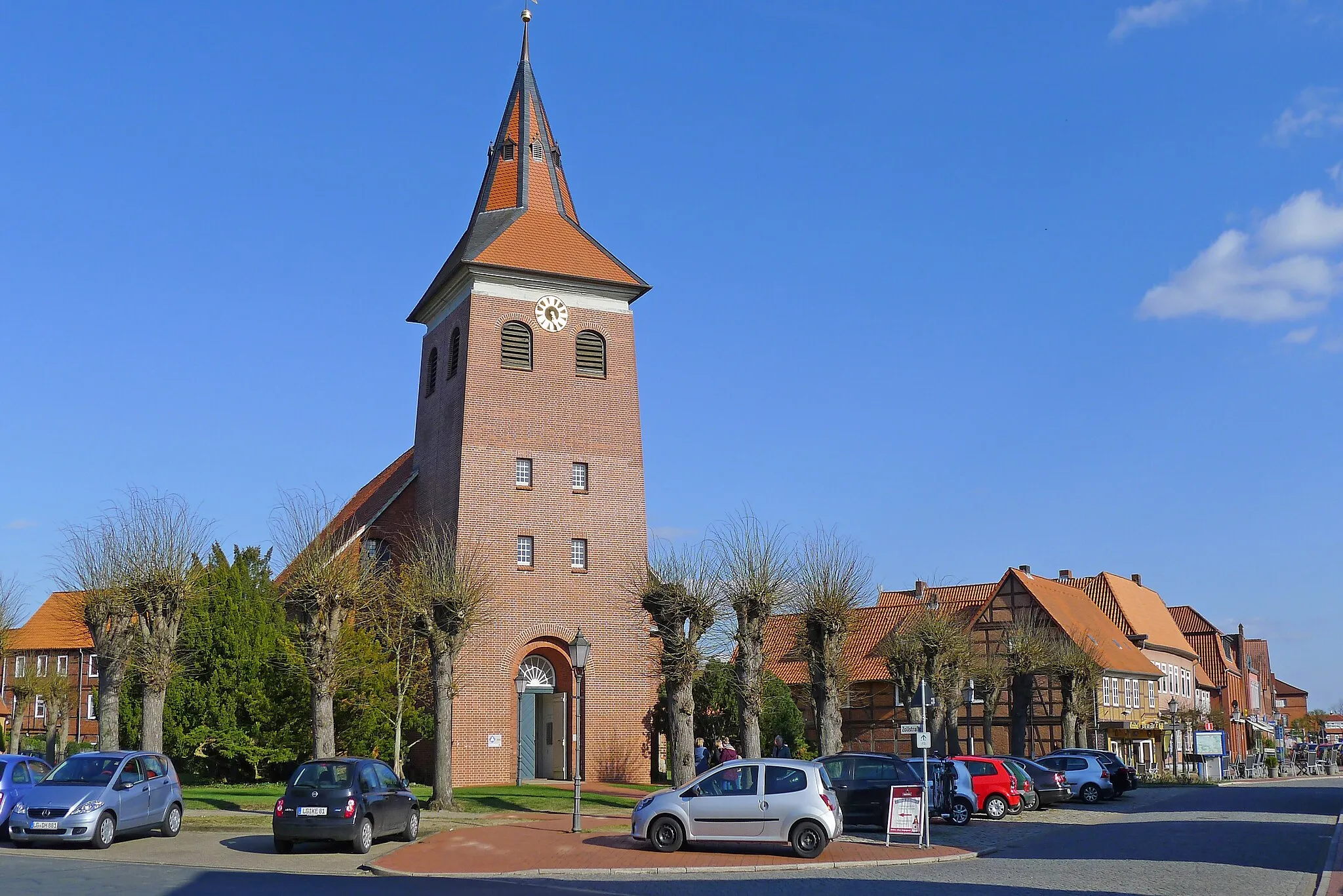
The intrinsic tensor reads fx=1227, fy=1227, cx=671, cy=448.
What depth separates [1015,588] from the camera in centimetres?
5706

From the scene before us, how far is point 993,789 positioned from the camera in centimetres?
2981

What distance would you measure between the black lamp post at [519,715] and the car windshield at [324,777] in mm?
16159

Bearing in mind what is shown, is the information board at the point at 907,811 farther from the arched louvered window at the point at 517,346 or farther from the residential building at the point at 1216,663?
the residential building at the point at 1216,663

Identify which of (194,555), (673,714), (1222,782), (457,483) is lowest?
(1222,782)

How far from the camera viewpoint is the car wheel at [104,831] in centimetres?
2031

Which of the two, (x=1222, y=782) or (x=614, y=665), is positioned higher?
(x=614, y=665)

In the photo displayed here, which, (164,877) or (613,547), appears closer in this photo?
(164,877)

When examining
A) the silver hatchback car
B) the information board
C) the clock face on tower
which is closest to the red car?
the information board

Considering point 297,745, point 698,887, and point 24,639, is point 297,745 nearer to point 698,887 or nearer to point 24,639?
point 698,887

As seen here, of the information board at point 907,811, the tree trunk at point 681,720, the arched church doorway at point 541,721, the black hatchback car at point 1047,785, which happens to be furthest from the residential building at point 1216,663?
the information board at point 907,811

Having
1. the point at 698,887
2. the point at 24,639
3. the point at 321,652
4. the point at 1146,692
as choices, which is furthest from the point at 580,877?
the point at 24,639

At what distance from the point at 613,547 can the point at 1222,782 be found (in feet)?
115

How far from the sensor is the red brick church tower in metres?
37.1

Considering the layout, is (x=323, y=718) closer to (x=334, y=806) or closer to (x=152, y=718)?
(x=152, y=718)
